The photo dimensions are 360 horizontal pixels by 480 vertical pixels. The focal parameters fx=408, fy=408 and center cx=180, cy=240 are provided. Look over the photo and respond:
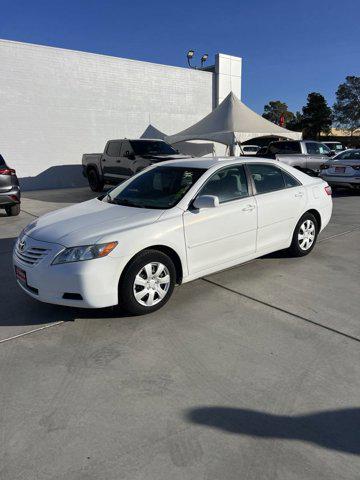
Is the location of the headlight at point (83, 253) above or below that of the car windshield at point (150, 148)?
below

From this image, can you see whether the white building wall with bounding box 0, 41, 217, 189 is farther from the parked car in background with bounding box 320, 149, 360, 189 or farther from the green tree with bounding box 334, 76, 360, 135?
the green tree with bounding box 334, 76, 360, 135

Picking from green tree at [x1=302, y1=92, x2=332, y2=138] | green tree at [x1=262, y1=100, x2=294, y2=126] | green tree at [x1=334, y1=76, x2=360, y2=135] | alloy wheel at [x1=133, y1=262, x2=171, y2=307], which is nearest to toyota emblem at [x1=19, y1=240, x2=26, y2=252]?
alloy wheel at [x1=133, y1=262, x2=171, y2=307]

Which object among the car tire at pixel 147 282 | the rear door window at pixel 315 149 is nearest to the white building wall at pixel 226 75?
the rear door window at pixel 315 149

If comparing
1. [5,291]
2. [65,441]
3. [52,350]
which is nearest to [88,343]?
[52,350]

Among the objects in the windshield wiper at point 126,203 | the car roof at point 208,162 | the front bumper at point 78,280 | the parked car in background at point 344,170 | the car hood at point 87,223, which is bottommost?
the parked car in background at point 344,170

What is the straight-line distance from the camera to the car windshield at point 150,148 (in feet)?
41.1

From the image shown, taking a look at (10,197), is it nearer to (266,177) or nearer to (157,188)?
(157,188)

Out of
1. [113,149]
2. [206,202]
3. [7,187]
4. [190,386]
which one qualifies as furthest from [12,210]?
[190,386]

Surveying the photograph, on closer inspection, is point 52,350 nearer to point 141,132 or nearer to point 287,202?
point 287,202

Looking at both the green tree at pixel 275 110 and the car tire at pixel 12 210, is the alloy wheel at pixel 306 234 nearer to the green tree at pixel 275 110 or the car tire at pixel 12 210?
the car tire at pixel 12 210

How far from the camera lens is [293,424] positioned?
2.54m

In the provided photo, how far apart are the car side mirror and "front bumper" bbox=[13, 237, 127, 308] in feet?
3.44

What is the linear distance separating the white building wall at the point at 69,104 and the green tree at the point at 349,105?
50.6 m

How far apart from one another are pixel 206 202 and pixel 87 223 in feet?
4.07
